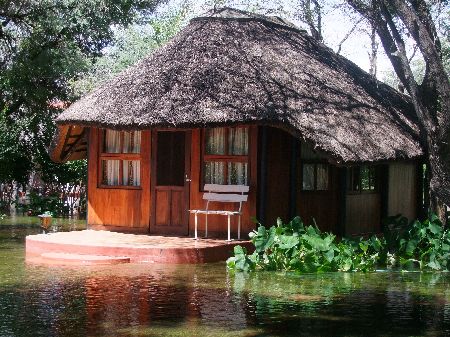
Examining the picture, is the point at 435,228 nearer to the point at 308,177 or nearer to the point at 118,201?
the point at 308,177

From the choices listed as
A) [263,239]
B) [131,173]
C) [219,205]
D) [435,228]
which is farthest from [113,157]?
[435,228]

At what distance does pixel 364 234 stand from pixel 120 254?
20.5ft

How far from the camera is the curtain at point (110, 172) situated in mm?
16000

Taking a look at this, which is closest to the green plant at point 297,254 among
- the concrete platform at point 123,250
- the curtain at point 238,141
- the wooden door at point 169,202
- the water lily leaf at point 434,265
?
the concrete platform at point 123,250

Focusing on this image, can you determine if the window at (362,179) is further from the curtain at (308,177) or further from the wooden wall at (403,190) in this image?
the curtain at (308,177)

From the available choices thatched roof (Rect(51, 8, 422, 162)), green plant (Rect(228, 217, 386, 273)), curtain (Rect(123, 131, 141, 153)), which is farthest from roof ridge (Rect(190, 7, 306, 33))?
green plant (Rect(228, 217, 386, 273))

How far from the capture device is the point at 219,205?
14836 millimetres

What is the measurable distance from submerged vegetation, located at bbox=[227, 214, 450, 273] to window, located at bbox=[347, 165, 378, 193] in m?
3.24

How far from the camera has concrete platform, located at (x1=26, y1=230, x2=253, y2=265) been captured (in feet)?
42.2

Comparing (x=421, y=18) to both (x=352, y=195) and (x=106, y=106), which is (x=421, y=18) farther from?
(x=106, y=106)

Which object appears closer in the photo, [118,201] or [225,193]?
[225,193]

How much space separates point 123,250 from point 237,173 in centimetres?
285

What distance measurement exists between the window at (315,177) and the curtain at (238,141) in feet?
5.10

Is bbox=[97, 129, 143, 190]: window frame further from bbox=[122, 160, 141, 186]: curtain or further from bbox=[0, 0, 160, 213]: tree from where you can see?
bbox=[0, 0, 160, 213]: tree
